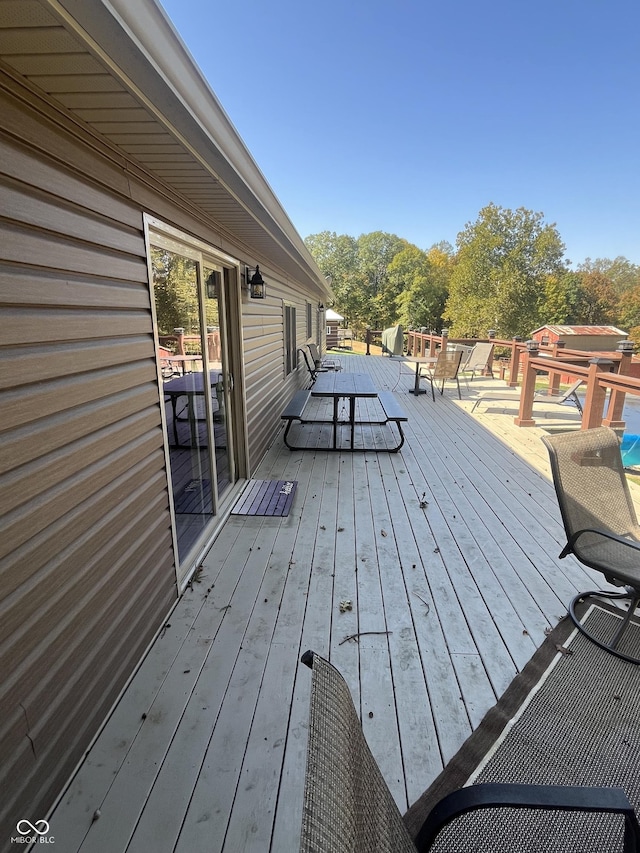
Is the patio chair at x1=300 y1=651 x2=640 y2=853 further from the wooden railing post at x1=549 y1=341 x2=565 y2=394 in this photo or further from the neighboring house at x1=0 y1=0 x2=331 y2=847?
the wooden railing post at x1=549 y1=341 x2=565 y2=394

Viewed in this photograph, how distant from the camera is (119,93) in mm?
1185

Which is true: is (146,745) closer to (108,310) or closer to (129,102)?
(108,310)

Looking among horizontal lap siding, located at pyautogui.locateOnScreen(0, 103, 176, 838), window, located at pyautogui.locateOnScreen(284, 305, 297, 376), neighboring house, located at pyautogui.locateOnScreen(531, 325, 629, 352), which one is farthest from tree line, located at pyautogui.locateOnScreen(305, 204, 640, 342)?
horizontal lap siding, located at pyautogui.locateOnScreen(0, 103, 176, 838)

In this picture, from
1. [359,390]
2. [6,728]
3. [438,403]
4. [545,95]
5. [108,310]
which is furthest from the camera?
[545,95]

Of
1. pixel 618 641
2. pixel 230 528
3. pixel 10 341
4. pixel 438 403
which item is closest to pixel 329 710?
pixel 10 341

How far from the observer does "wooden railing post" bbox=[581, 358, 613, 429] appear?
171 inches

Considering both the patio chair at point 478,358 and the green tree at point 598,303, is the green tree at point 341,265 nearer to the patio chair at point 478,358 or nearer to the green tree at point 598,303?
the green tree at point 598,303

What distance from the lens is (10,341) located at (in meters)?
1.10

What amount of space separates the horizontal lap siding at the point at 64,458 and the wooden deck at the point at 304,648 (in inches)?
8.3

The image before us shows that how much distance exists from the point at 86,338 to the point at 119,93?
717mm

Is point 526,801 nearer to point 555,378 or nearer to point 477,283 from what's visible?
point 555,378

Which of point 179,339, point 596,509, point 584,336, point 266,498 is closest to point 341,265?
point 584,336

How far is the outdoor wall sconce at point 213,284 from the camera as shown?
117 inches

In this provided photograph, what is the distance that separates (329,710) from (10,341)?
3.73ft
